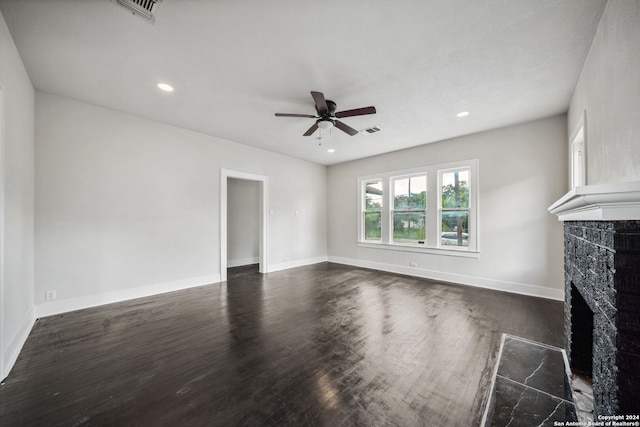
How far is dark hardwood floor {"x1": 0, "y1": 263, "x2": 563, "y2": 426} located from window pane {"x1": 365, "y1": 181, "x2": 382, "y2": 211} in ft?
9.48

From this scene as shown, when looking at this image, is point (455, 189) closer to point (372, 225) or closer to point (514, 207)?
point (514, 207)

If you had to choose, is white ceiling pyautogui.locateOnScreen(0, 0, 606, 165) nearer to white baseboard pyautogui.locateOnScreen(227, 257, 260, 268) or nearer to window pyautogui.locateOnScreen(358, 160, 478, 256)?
window pyautogui.locateOnScreen(358, 160, 478, 256)

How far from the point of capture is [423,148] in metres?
5.23

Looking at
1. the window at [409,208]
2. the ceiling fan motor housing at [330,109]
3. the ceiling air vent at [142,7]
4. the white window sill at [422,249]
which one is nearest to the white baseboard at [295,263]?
the white window sill at [422,249]

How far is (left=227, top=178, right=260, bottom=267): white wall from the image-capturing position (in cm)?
637

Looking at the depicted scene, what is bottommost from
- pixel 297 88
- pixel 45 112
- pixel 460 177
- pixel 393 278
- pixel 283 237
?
pixel 393 278

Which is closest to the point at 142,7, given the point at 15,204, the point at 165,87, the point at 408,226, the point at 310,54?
the point at 165,87

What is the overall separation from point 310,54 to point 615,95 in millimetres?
2576

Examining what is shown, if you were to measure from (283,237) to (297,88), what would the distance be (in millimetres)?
3943

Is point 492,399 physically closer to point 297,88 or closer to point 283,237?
point 297,88

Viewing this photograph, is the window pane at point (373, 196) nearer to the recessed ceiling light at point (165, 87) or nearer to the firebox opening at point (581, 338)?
the firebox opening at point (581, 338)

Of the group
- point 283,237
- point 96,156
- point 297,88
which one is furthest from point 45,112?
point 283,237

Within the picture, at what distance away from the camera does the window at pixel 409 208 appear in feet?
17.4

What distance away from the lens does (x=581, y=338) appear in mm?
1940
